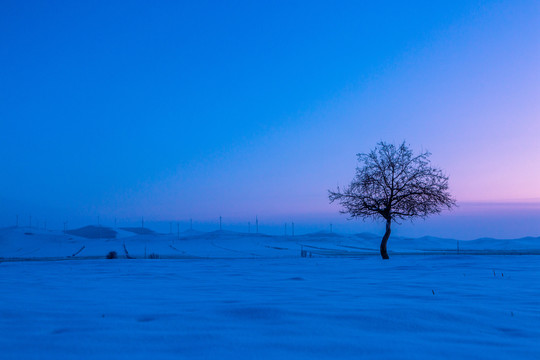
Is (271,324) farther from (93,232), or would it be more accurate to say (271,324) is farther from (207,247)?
(93,232)

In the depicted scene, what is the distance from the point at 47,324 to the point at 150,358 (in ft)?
5.01

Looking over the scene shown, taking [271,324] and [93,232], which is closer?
[271,324]

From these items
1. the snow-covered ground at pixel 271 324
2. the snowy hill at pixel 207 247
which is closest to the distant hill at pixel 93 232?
the snowy hill at pixel 207 247

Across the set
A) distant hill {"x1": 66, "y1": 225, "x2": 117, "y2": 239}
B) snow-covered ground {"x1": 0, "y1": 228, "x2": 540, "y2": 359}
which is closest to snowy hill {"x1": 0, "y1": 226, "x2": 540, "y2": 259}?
snow-covered ground {"x1": 0, "y1": 228, "x2": 540, "y2": 359}

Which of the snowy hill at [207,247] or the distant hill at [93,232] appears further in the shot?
the distant hill at [93,232]

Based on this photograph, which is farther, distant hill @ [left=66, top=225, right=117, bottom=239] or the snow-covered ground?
distant hill @ [left=66, top=225, right=117, bottom=239]

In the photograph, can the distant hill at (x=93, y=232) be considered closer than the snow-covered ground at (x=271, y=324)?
No

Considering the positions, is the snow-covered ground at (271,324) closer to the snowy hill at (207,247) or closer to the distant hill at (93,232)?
the snowy hill at (207,247)

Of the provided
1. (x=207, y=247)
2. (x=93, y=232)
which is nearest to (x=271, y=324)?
(x=207, y=247)

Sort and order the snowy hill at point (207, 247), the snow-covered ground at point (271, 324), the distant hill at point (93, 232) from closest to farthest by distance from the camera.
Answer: the snow-covered ground at point (271, 324) < the snowy hill at point (207, 247) < the distant hill at point (93, 232)

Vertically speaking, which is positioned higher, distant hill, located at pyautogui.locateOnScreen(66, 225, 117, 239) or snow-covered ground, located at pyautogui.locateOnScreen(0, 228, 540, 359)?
snow-covered ground, located at pyautogui.locateOnScreen(0, 228, 540, 359)

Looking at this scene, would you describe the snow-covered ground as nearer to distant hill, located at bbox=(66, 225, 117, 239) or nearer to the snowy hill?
the snowy hill

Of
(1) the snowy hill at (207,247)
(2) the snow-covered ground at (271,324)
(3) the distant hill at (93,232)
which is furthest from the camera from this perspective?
(3) the distant hill at (93,232)

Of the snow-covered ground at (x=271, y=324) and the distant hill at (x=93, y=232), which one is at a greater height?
the snow-covered ground at (x=271, y=324)
